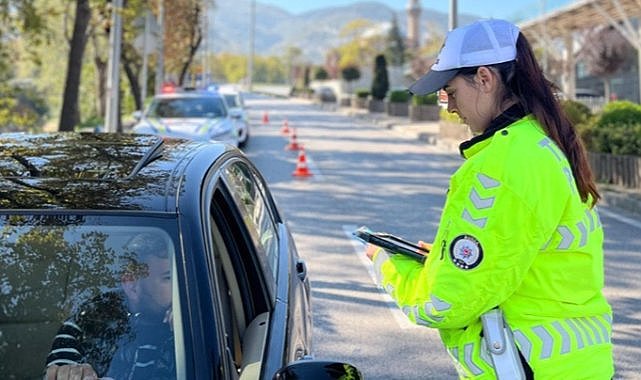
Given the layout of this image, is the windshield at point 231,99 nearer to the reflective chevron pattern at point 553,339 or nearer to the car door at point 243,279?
the car door at point 243,279

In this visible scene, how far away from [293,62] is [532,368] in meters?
149

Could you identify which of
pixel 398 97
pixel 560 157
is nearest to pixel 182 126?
pixel 560 157

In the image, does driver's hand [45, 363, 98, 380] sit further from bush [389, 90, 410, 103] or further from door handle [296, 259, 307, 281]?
bush [389, 90, 410, 103]

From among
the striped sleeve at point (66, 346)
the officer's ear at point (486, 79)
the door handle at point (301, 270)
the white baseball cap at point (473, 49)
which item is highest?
the white baseball cap at point (473, 49)

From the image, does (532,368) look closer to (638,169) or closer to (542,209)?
(542,209)

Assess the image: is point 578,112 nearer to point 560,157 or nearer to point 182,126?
point 182,126

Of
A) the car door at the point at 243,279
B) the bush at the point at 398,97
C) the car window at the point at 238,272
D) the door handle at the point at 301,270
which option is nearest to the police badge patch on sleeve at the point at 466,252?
the car door at the point at 243,279

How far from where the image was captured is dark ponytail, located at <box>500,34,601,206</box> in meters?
2.07

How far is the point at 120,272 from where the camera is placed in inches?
87.7

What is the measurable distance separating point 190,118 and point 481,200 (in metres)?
14.3

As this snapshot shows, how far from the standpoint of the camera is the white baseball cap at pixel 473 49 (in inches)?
81.1

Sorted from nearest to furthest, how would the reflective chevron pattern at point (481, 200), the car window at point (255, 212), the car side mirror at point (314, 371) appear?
the reflective chevron pattern at point (481, 200), the car side mirror at point (314, 371), the car window at point (255, 212)

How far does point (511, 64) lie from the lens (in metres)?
2.07

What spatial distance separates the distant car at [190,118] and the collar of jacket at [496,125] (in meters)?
12.2
